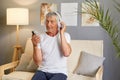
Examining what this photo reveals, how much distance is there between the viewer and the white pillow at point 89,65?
307 cm

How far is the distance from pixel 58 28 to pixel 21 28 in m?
1.54

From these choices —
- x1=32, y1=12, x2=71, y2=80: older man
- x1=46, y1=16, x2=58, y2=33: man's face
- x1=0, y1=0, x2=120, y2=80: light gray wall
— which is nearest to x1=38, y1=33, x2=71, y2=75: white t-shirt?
x1=32, y1=12, x2=71, y2=80: older man

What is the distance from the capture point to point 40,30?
400 centimetres

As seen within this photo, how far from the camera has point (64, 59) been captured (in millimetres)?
2693

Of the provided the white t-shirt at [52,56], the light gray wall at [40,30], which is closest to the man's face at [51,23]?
the white t-shirt at [52,56]

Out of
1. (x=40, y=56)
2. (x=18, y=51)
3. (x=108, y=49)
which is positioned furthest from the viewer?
(x=18, y=51)

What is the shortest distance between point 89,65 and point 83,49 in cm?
34

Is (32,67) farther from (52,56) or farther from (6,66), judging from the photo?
(52,56)

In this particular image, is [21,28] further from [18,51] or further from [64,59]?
[64,59]

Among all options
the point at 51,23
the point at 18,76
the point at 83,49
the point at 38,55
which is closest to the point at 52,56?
the point at 38,55

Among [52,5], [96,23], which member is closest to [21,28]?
[52,5]

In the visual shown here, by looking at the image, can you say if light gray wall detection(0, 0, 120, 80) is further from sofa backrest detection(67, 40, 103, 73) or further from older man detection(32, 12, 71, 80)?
older man detection(32, 12, 71, 80)

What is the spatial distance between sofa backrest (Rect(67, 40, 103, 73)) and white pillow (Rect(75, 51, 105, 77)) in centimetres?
13

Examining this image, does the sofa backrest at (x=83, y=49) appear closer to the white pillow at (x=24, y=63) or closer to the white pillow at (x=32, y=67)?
the white pillow at (x=32, y=67)
